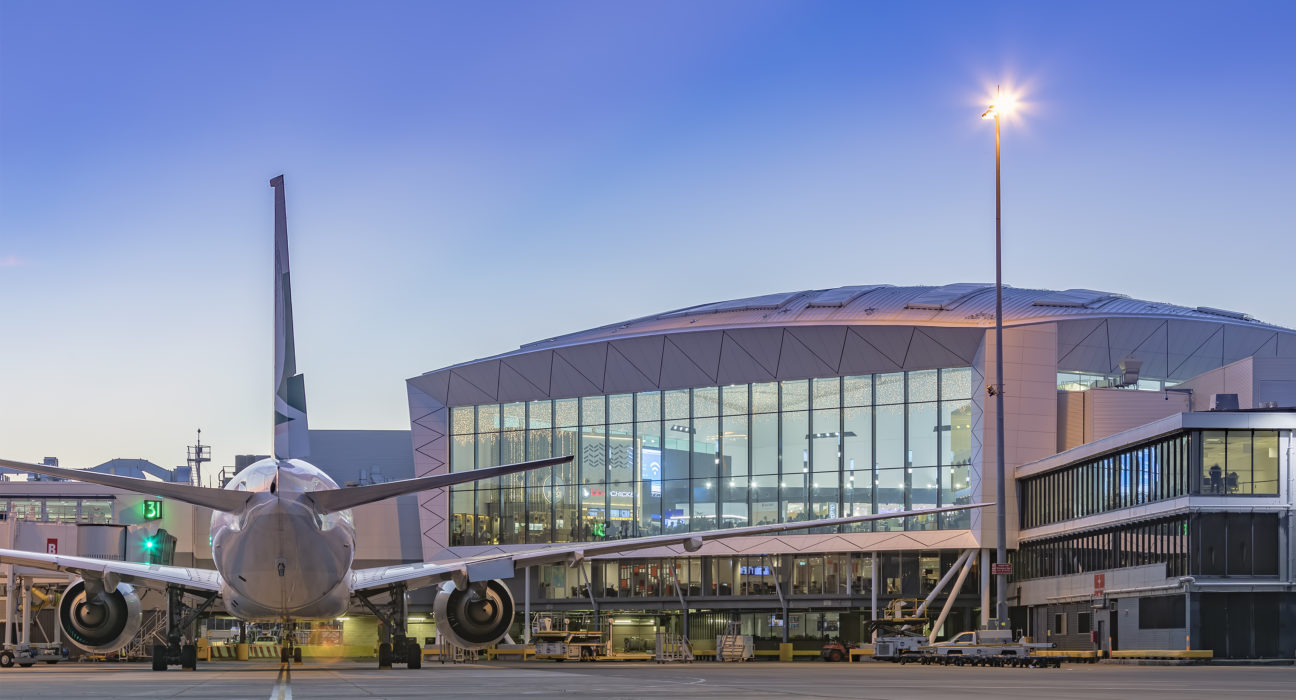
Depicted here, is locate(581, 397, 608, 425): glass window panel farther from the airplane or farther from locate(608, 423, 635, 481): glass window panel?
the airplane

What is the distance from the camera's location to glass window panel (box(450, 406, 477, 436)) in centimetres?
8050

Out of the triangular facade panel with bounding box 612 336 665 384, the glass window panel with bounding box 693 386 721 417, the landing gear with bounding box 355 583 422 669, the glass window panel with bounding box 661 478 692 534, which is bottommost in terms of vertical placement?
the landing gear with bounding box 355 583 422 669

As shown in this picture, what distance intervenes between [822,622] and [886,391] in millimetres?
12958

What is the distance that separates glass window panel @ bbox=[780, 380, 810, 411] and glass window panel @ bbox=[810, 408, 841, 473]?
2.68 ft

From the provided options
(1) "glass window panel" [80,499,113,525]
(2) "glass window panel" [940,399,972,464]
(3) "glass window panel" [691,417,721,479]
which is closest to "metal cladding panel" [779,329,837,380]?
(3) "glass window panel" [691,417,721,479]

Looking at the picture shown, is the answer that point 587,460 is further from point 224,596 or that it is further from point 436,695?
point 436,695

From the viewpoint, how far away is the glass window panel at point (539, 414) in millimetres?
78062

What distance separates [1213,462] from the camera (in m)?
49.8

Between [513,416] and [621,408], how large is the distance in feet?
23.1

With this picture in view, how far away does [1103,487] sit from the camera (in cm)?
5781

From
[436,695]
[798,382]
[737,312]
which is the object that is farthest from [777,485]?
[436,695]

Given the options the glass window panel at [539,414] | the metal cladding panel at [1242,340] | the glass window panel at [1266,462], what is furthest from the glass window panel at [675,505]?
the glass window panel at [1266,462]

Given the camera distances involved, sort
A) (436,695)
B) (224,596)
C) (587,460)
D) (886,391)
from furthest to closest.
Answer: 1. (587,460)
2. (886,391)
3. (224,596)
4. (436,695)

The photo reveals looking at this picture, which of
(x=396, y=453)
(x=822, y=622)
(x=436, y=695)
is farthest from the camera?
(x=396, y=453)
